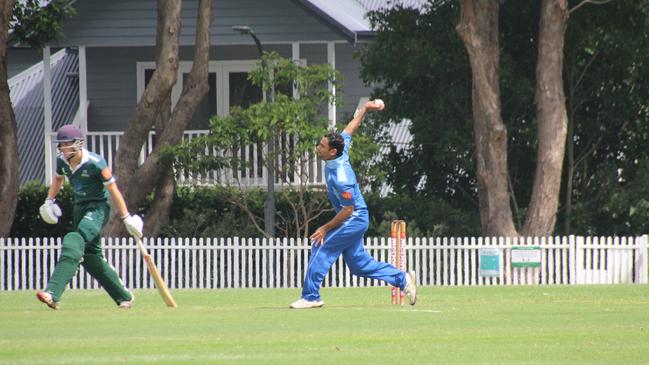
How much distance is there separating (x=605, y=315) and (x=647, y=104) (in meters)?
13.9

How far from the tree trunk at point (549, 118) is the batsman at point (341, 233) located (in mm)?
10851

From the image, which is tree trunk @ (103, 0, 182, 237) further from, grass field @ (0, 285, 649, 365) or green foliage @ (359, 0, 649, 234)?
grass field @ (0, 285, 649, 365)

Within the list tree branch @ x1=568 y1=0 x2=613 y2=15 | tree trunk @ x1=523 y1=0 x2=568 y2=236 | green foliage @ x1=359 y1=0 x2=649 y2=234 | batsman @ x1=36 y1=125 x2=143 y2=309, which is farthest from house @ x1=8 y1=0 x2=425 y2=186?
batsman @ x1=36 y1=125 x2=143 y2=309

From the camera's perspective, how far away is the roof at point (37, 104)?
32938 mm

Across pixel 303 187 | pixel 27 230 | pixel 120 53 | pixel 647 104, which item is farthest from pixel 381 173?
pixel 120 53

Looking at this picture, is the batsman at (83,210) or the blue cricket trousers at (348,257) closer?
the batsman at (83,210)

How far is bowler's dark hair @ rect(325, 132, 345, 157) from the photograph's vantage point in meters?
13.2

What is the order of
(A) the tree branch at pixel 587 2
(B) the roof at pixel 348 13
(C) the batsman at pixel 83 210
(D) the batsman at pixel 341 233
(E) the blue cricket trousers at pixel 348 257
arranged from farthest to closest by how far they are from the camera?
(B) the roof at pixel 348 13, (A) the tree branch at pixel 587 2, (E) the blue cricket trousers at pixel 348 257, (D) the batsman at pixel 341 233, (C) the batsman at pixel 83 210

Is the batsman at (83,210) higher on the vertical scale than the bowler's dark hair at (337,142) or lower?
lower

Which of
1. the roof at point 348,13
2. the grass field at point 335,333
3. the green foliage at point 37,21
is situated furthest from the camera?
the roof at point 348,13

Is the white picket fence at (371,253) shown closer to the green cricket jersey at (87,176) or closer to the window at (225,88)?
the window at (225,88)

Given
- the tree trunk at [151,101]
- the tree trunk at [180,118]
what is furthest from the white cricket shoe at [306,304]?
the tree trunk at [180,118]

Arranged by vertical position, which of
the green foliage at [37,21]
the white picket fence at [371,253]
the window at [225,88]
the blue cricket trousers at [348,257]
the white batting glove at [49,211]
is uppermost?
the green foliage at [37,21]

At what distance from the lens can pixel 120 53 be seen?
32.3 m
